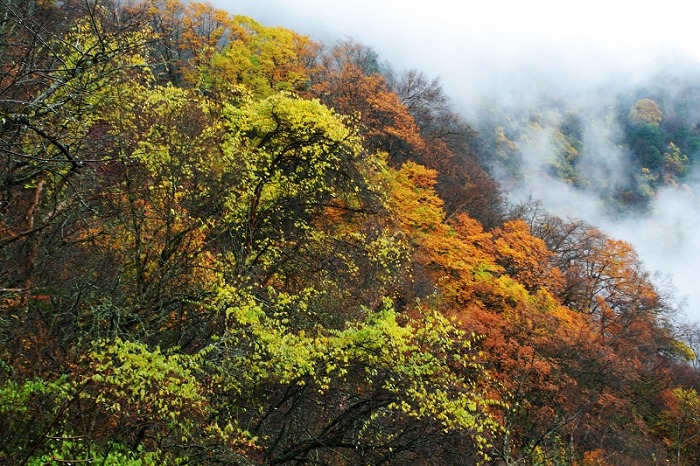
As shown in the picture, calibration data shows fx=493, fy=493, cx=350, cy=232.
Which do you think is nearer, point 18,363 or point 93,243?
point 18,363

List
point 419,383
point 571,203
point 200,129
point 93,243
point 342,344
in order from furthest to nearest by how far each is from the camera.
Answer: point 571,203
point 200,129
point 93,243
point 419,383
point 342,344

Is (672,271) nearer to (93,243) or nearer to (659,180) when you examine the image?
(659,180)

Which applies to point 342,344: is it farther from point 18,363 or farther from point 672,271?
point 672,271

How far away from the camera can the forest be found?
5152 millimetres

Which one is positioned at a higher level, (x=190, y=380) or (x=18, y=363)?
(x=190, y=380)

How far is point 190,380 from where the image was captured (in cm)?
565

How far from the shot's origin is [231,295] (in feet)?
22.5

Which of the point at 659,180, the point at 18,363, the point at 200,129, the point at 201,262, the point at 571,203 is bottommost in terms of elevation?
the point at 18,363

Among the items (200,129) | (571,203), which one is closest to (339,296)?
(200,129)

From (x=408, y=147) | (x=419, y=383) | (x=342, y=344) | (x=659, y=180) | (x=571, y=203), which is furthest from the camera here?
(x=659, y=180)

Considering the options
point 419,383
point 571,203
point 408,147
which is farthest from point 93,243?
point 571,203

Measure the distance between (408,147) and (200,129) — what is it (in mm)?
17481

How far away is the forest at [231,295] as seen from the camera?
16.9 feet

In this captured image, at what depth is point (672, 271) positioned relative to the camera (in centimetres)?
7181
